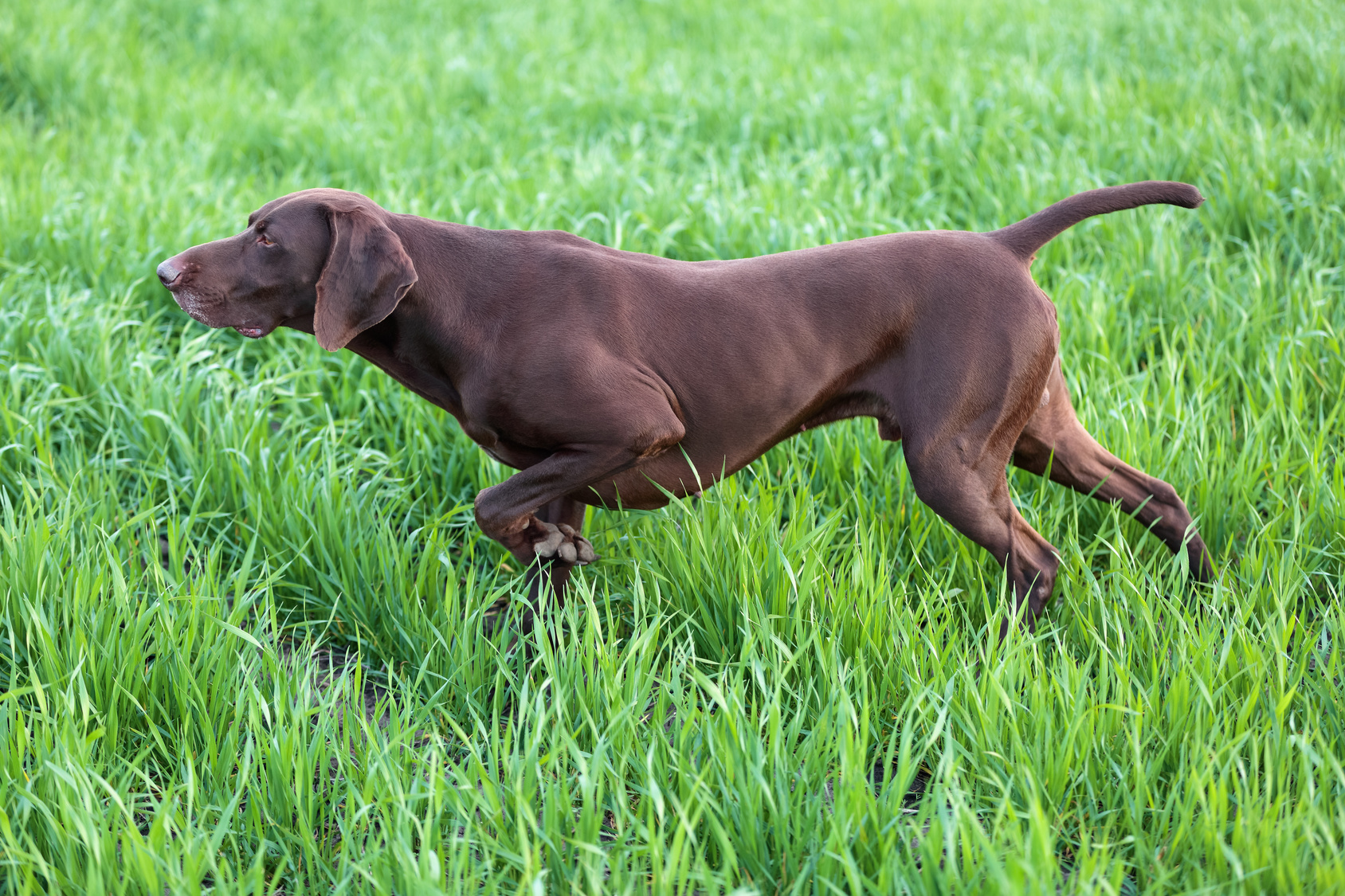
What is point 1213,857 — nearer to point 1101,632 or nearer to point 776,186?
point 1101,632

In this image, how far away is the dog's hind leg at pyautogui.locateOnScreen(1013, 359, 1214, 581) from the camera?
9.61ft

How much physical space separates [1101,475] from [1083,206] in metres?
0.78

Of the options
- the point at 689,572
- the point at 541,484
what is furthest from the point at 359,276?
the point at 689,572

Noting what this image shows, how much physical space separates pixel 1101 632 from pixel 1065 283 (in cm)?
195

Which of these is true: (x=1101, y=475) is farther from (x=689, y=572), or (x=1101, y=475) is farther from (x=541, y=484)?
(x=541, y=484)

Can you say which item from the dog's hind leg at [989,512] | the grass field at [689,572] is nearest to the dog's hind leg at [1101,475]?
the grass field at [689,572]

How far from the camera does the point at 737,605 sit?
8.76ft

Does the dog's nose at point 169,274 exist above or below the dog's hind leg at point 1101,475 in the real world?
above

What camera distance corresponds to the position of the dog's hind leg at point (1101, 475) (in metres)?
2.93

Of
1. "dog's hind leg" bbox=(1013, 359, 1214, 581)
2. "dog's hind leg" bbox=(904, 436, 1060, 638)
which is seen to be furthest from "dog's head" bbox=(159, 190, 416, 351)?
"dog's hind leg" bbox=(1013, 359, 1214, 581)

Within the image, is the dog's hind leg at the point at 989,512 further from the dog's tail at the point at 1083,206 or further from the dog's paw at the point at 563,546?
the dog's paw at the point at 563,546

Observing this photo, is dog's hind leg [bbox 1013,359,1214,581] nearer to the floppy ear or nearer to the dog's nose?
the floppy ear

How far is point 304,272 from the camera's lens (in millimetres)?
2553

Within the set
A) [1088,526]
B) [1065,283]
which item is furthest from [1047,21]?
[1088,526]
